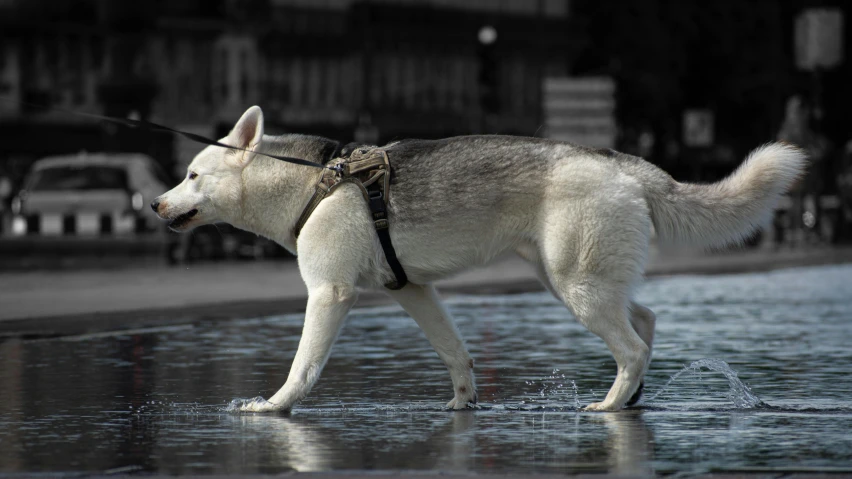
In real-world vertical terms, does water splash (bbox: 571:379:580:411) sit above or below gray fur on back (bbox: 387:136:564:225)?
below

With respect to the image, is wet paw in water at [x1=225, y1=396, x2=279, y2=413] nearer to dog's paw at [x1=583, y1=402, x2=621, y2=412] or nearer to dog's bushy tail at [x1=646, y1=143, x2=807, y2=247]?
dog's paw at [x1=583, y1=402, x2=621, y2=412]

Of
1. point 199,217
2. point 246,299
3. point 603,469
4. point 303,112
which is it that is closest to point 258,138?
point 199,217

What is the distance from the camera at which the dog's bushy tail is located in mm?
9508

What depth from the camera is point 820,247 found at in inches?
1479

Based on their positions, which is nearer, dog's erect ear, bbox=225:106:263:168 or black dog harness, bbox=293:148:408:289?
black dog harness, bbox=293:148:408:289

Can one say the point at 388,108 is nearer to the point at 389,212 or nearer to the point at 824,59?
the point at 824,59

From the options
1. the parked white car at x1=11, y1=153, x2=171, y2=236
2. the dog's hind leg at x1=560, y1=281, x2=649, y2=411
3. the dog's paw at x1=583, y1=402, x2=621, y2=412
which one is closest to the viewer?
the dog's hind leg at x1=560, y1=281, x2=649, y2=411

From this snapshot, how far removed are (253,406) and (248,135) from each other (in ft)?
5.06

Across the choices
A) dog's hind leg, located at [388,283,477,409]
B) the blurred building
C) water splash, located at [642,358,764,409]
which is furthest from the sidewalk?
the blurred building

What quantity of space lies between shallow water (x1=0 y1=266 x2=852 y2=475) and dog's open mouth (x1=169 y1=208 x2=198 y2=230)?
40.9 inches

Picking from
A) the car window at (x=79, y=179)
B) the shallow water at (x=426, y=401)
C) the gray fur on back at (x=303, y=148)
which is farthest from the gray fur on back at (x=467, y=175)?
the car window at (x=79, y=179)

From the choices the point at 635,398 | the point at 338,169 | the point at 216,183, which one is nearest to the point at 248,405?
the point at 216,183

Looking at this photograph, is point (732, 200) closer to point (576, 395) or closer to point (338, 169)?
point (576, 395)

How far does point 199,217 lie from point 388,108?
2410 inches
